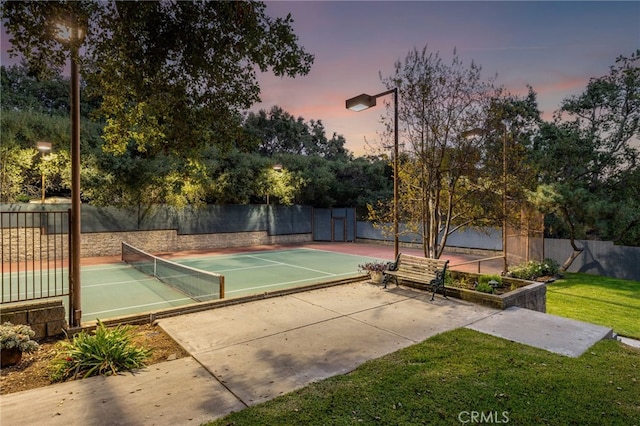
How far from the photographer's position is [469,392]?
388 centimetres

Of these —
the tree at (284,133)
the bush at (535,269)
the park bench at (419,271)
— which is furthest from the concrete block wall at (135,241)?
the bush at (535,269)

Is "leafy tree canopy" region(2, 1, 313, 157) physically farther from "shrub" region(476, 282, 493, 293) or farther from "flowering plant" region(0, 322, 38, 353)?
"shrub" region(476, 282, 493, 293)

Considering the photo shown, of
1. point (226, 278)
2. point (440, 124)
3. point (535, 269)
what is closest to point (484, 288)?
point (440, 124)

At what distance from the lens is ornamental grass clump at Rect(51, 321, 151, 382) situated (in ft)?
14.5

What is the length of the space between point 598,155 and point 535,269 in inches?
248

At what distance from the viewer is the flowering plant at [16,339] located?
4.51 meters

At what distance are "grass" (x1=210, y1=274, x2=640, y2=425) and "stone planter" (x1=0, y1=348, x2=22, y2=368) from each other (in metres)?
3.41

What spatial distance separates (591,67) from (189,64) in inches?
734

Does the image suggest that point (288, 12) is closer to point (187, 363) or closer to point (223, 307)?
point (187, 363)

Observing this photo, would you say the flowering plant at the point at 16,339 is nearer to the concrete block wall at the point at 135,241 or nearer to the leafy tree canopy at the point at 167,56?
the leafy tree canopy at the point at 167,56

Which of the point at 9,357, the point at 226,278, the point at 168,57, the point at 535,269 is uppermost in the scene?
the point at 168,57

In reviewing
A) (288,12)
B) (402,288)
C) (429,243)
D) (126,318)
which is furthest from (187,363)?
(429,243)

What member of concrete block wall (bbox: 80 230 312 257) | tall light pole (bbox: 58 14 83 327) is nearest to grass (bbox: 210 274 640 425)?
tall light pole (bbox: 58 14 83 327)

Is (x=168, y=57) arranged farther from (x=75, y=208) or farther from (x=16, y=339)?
(x=16, y=339)
